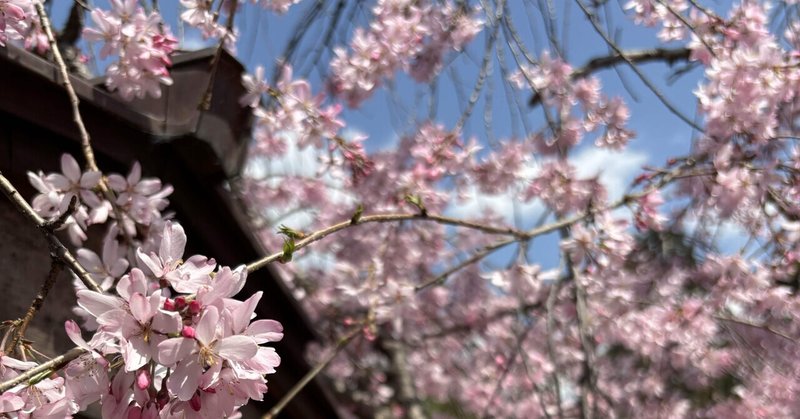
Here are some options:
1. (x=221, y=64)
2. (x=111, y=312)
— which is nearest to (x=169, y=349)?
(x=111, y=312)

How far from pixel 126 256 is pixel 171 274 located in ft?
3.05

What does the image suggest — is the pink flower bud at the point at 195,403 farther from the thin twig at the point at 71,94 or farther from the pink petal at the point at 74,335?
the thin twig at the point at 71,94

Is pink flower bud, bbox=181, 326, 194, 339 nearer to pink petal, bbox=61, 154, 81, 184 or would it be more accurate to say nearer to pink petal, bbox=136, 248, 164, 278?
pink petal, bbox=136, 248, 164, 278

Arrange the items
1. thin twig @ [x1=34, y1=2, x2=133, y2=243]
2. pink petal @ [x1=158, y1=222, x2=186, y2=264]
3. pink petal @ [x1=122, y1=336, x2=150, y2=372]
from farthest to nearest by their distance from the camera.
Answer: thin twig @ [x1=34, y1=2, x2=133, y2=243]
pink petal @ [x1=158, y1=222, x2=186, y2=264]
pink petal @ [x1=122, y1=336, x2=150, y2=372]

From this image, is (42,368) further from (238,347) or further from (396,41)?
(396,41)

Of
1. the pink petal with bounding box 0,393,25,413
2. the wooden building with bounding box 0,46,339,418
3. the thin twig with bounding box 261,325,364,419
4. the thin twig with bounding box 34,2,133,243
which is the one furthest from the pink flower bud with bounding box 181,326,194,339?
the wooden building with bounding box 0,46,339,418

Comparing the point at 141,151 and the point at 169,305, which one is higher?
the point at 141,151

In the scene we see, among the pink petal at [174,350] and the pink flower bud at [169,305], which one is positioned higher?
the pink flower bud at [169,305]

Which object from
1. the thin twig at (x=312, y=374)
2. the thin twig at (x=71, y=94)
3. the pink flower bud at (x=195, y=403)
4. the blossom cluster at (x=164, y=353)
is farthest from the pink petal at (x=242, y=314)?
the thin twig at (x=312, y=374)

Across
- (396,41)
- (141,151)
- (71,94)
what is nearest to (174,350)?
(71,94)

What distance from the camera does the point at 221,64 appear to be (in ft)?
8.92

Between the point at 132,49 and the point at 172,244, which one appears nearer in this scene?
the point at 172,244

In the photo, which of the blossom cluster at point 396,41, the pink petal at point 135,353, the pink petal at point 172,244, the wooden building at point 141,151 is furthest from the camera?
the blossom cluster at point 396,41

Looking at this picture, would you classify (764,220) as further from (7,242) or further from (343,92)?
(7,242)
